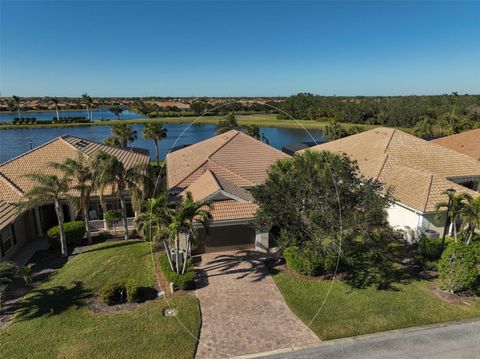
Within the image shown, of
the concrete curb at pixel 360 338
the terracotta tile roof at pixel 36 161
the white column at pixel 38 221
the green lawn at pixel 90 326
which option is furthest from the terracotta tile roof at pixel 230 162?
the concrete curb at pixel 360 338

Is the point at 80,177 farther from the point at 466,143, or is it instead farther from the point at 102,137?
the point at 102,137

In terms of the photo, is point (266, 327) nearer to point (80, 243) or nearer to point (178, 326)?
point (178, 326)

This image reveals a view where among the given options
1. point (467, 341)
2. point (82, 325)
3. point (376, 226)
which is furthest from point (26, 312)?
point (467, 341)

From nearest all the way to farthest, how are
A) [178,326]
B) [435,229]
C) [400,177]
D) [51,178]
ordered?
[178,326] → [51,178] → [435,229] → [400,177]

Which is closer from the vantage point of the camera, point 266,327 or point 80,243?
point 266,327

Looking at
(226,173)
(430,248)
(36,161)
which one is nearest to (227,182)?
(226,173)

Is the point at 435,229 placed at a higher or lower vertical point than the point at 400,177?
lower
